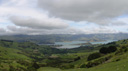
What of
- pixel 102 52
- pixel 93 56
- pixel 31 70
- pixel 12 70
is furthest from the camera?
pixel 31 70

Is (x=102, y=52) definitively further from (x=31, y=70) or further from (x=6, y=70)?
(x=6, y=70)

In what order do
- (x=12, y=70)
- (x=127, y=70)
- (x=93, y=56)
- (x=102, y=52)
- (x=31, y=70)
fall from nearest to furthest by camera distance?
1. (x=127, y=70)
2. (x=93, y=56)
3. (x=102, y=52)
4. (x=12, y=70)
5. (x=31, y=70)

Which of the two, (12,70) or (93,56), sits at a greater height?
(93,56)

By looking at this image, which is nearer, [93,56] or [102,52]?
[93,56]

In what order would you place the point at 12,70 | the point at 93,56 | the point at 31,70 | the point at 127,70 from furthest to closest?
the point at 31,70 → the point at 12,70 → the point at 93,56 → the point at 127,70

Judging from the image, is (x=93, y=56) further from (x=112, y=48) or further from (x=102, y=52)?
(x=112, y=48)


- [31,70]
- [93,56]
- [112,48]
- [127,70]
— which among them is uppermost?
[127,70]

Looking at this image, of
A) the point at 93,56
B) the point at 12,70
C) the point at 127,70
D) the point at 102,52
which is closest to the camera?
the point at 127,70

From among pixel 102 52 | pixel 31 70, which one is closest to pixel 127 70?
pixel 102 52

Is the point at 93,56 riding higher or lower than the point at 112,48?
lower
